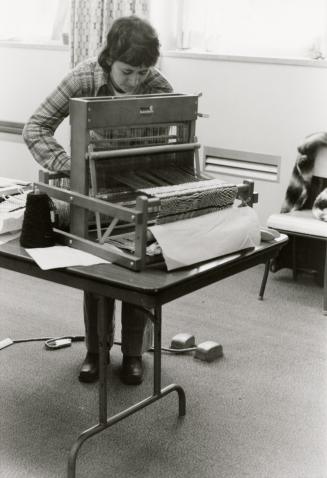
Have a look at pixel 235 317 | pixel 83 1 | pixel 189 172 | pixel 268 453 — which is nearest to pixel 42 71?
pixel 83 1

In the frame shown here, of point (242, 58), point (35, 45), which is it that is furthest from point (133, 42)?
point (35, 45)

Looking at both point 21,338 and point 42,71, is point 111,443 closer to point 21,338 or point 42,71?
point 21,338

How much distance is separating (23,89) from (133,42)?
282 centimetres

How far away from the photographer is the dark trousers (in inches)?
104

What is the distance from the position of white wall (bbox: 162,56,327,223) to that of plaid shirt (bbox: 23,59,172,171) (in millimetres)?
1693

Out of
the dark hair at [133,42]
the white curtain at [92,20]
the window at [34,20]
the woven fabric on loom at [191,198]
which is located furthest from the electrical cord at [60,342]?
the window at [34,20]

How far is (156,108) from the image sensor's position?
2170 mm

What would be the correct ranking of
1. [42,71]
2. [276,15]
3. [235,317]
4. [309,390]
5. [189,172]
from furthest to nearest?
[42,71]
[276,15]
[235,317]
[309,390]
[189,172]

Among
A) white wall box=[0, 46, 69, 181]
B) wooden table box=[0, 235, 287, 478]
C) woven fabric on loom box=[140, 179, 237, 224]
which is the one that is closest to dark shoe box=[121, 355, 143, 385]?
wooden table box=[0, 235, 287, 478]

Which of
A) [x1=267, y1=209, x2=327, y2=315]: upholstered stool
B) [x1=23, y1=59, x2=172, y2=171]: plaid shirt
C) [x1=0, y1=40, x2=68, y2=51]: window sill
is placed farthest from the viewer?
[x1=0, y1=40, x2=68, y2=51]: window sill

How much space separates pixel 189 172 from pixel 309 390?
986 millimetres

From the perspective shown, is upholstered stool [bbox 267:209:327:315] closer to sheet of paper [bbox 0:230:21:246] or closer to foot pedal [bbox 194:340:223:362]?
foot pedal [bbox 194:340:223:362]

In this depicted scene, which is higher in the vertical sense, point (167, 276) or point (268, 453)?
point (167, 276)

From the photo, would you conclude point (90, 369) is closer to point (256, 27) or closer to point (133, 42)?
point (133, 42)
